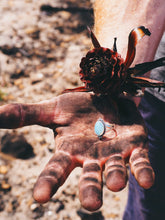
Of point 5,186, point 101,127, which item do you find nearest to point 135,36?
point 101,127

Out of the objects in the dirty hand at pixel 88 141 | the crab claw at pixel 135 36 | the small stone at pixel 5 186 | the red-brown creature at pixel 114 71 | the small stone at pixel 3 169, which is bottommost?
the small stone at pixel 5 186

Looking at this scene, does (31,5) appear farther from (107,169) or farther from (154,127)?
(107,169)

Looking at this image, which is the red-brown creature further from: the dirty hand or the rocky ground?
the rocky ground

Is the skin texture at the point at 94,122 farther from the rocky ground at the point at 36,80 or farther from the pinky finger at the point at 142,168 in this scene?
the rocky ground at the point at 36,80

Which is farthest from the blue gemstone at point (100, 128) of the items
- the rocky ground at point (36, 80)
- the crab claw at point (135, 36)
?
the rocky ground at point (36, 80)

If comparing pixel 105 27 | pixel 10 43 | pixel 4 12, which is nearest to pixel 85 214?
pixel 105 27

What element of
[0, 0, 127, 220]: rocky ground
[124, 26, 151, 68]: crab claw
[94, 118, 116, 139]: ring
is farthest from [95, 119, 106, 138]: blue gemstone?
[0, 0, 127, 220]: rocky ground
